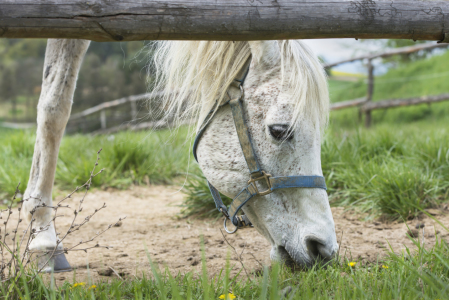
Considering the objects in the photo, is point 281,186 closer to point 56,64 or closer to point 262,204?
point 262,204

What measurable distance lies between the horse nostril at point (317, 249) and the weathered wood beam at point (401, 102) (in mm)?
7446

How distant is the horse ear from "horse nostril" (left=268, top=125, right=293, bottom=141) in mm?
356

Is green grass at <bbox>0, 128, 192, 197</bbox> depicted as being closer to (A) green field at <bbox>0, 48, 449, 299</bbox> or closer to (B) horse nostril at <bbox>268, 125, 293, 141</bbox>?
(A) green field at <bbox>0, 48, 449, 299</bbox>

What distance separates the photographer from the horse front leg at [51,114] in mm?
2408

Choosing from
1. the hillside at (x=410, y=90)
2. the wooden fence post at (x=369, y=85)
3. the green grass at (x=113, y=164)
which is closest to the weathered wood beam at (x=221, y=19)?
the green grass at (x=113, y=164)

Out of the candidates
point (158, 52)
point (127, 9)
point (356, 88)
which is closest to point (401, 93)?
point (356, 88)

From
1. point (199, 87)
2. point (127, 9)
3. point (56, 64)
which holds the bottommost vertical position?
point (199, 87)

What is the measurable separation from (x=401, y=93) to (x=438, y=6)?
10313mm

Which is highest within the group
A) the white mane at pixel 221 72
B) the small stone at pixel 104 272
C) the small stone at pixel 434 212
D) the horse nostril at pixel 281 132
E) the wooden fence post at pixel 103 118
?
the wooden fence post at pixel 103 118

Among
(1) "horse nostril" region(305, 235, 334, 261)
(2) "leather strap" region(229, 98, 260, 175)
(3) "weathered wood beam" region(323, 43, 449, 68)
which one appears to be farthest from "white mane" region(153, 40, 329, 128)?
(3) "weathered wood beam" region(323, 43, 449, 68)

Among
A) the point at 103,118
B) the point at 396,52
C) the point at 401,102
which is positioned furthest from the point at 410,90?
the point at 103,118

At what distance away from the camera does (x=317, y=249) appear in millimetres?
1808

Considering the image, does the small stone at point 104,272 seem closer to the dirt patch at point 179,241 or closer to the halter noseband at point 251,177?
the dirt patch at point 179,241

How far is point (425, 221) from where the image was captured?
2838 millimetres
